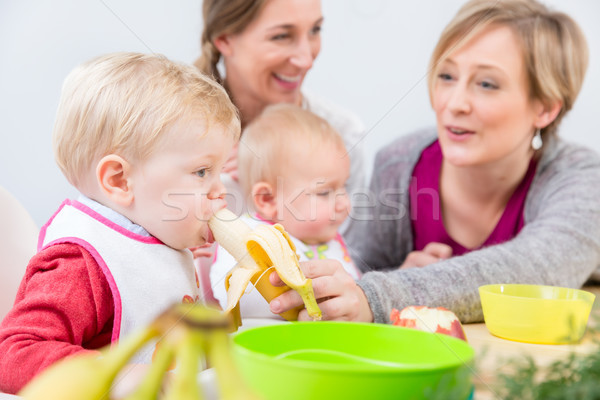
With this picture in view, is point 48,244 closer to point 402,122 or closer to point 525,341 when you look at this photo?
point 525,341

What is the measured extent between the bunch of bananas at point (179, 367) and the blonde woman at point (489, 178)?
727 mm

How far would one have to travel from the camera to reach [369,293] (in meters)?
1.08

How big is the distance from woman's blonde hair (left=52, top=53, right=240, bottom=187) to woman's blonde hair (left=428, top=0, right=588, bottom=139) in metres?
0.95

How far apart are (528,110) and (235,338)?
4.30 feet

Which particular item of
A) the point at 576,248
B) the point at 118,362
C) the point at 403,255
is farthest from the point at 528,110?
the point at 118,362

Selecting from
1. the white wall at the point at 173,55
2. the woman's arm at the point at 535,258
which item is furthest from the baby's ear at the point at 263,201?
the white wall at the point at 173,55

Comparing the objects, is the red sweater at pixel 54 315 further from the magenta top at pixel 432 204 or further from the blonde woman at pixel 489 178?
the magenta top at pixel 432 204

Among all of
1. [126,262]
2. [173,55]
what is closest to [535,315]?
[126,262]

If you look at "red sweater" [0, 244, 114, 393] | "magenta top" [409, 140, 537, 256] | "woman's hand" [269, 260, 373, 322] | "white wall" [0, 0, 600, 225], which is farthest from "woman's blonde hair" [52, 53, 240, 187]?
"white wall" [0, 0, 600, 225]

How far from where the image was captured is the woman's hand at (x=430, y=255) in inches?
65.4

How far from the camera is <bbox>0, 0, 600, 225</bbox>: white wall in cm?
230

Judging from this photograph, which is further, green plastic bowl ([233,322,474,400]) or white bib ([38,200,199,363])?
white bib ([38,200,199,363])

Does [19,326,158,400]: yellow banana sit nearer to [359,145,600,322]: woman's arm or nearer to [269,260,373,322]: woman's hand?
[269,260,373,322]: woman's hand

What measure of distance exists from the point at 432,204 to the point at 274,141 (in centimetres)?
60
